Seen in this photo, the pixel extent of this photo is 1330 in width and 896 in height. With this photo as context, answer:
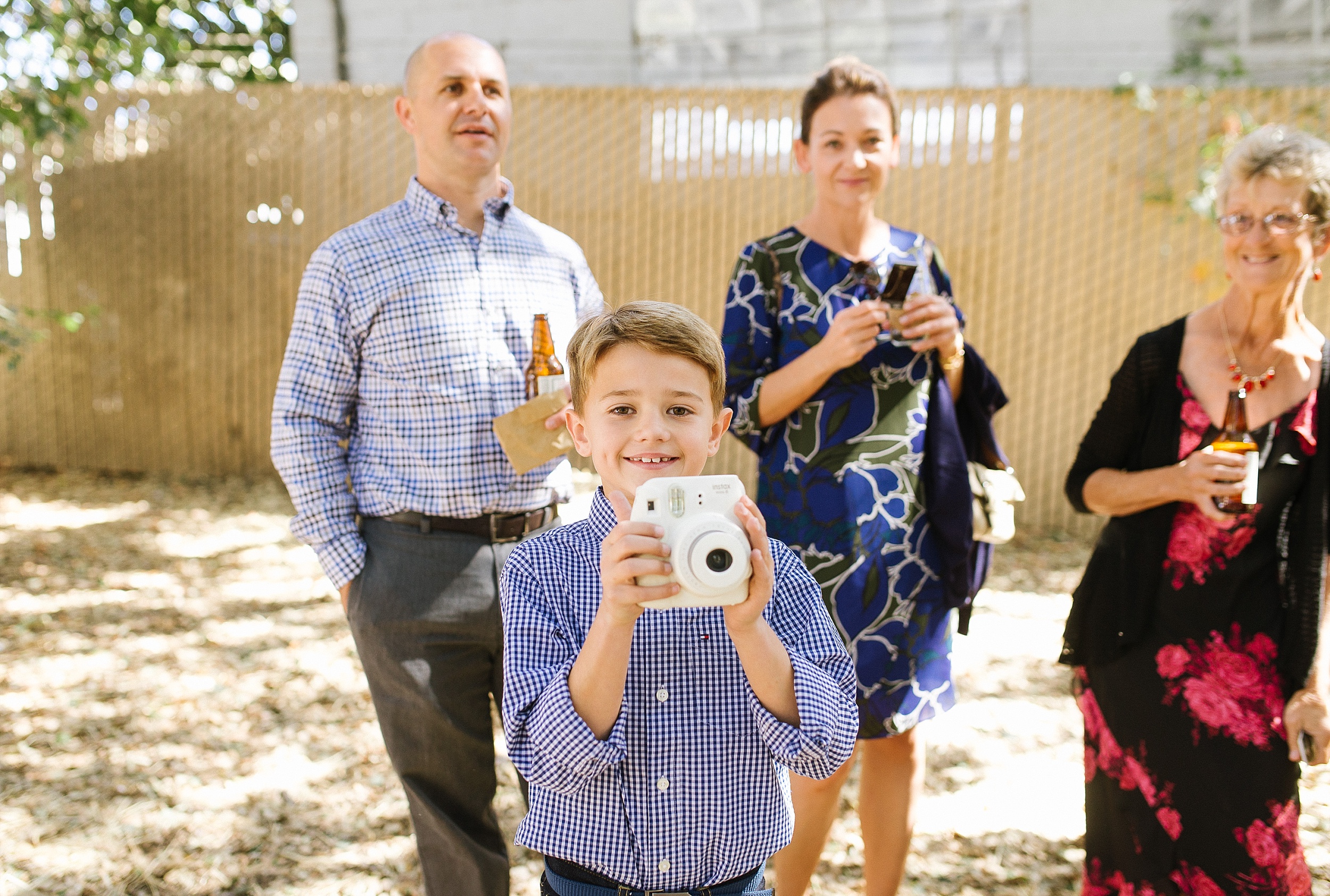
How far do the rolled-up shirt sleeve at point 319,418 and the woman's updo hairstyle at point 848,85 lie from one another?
4.63ft

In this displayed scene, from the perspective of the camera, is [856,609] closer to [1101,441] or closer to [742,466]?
[1101,441]

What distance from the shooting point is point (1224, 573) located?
2.42 meters

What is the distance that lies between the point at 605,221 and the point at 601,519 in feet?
20.8

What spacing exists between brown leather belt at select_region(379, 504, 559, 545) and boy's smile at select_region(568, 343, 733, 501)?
0.95m

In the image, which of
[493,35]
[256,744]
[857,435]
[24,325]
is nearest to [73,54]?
[24,325]

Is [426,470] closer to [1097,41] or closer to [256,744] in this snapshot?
[256,744]

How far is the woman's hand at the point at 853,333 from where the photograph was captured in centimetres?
249

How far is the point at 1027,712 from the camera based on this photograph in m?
4.69

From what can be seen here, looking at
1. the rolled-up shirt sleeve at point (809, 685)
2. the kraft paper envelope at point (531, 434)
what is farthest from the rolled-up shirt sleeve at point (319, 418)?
the rolled-up shirt sleeve at point (809, 685)

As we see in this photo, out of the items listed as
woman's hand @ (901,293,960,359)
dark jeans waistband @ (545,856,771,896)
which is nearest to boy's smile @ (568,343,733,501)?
dark jeans waistband @ (545,856,771,896)

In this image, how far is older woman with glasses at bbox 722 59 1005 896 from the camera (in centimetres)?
264

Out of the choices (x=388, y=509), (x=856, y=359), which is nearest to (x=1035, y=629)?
(x=856, y=359)

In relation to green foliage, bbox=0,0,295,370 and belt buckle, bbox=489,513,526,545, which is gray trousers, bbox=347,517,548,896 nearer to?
belt buckle, bbox=489,513,526,545

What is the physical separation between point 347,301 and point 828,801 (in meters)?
1.86
